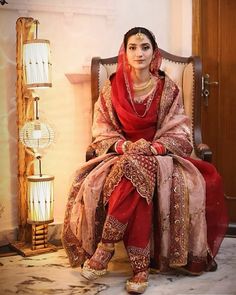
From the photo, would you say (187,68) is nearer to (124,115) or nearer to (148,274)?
(124,115)

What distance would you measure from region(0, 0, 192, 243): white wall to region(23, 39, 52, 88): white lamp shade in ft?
0.88

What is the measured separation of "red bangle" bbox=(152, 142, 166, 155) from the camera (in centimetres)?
252

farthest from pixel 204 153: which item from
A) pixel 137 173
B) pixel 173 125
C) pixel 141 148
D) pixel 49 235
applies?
pixel 49 235

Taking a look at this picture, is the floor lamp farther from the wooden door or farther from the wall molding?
the wooden door

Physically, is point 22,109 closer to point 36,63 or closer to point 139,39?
point 36,63

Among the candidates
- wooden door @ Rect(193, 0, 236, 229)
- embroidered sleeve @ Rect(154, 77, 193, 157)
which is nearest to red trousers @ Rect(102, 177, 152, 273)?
embroidered sleeve @ Rect(154, 77, 193, 157)

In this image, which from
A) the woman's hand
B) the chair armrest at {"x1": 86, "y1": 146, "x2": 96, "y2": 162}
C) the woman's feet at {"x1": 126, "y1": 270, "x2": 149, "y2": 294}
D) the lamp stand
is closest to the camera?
the woman's feet at {"x1": 126, "y1": 270, "x2": 149, "y2": 294}

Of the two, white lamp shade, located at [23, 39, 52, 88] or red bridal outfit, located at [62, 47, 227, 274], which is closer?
red bridal outfit, located at [62, 47, 227, 274]

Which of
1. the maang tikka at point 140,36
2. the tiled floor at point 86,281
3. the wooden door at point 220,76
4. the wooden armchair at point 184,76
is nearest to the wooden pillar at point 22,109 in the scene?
the tiled floor at point 86,281

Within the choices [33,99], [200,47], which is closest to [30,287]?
[33,99]

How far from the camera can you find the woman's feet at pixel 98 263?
2.34 meters

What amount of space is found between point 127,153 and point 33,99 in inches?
31.6

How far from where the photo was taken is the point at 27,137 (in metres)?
2.82

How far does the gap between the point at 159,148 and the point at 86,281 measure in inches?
30.4
